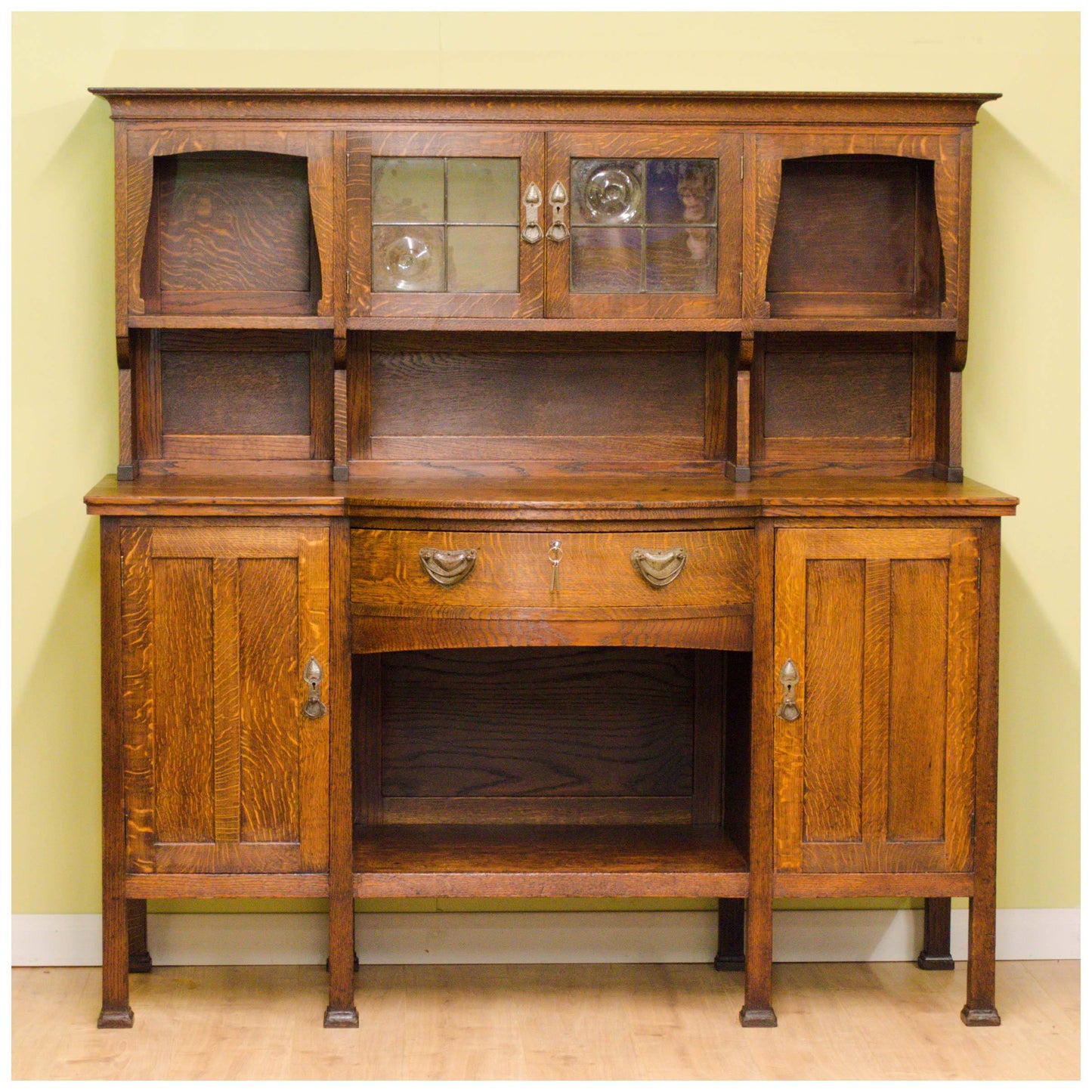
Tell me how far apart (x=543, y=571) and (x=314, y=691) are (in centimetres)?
53

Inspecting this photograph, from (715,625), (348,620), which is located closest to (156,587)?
(348,620)

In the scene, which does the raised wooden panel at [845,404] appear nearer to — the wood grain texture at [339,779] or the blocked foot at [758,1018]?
the wood grain texture at [339,779]

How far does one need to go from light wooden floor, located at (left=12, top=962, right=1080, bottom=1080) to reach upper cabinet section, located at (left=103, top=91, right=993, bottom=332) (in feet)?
4.85

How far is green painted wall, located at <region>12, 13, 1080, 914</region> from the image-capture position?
135 inches

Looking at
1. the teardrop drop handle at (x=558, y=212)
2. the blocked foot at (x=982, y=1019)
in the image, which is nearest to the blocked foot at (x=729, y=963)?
the blocked foot at (x=982, y=1019)

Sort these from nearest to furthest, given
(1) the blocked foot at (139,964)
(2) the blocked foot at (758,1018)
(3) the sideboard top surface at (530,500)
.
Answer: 1. (3) the sideboard top surface at (530,500)
2. (2) the blocked foot at (758,1018)
3. (1) the blocked foot at (139,964)

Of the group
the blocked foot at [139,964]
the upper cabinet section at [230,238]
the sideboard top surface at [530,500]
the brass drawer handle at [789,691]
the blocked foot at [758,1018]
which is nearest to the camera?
the sideboard top surface at [530,500]

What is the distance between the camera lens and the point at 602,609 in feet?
10.1

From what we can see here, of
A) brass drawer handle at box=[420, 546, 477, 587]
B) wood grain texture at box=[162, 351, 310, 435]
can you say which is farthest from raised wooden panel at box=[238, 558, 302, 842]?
wood grain texture at box=[162, 351, 310, 435]

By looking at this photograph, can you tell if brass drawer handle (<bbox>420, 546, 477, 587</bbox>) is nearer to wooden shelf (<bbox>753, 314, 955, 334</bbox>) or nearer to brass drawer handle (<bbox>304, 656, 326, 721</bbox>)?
brass drawer handle (<bbox>304, 656, 326, 721</bbox>)

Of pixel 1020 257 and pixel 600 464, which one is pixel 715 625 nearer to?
pixel 600 464

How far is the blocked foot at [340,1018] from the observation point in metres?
3.23

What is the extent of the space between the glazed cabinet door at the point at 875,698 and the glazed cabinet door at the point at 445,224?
2.77 feet

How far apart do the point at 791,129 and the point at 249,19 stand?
124 cm
